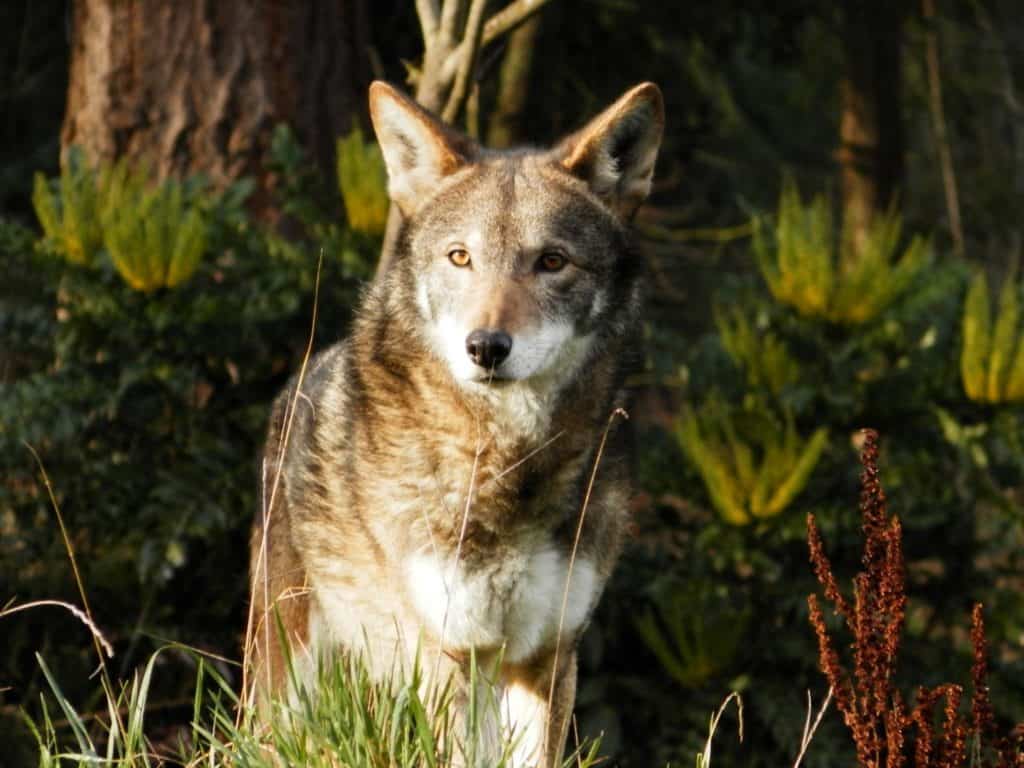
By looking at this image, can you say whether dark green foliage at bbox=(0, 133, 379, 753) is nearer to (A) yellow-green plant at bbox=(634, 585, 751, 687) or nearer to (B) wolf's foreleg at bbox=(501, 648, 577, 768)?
(A) yellow-green plant at bbox=(634, 585, 751, 687)

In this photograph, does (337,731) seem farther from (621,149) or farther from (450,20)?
(450,20)

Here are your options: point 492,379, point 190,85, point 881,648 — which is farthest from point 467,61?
point 881,648

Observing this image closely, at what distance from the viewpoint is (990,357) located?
7.26 m

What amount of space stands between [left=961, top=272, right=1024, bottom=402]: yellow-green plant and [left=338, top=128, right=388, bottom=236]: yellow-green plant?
296 cm

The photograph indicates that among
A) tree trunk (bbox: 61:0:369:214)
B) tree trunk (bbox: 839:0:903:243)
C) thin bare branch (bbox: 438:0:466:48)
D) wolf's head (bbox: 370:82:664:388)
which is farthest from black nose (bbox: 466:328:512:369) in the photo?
tree trunk (bbox: 839:0:903:243)

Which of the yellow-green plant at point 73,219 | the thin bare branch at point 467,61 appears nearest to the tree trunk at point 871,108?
the thin bare branch at point 467,61

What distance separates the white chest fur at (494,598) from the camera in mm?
4223

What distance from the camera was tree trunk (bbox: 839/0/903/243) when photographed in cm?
1095

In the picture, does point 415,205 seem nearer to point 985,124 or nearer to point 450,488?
point 450,488

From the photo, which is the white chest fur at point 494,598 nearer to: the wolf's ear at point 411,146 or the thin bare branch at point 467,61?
the wolf's ear at point 411,146

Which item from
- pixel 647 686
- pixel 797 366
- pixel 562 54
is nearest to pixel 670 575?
pixel 647 686

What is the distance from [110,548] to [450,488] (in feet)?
10.2

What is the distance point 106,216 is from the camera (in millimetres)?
6699

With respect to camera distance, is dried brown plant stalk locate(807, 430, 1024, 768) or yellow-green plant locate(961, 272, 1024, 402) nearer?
dried brown plant stalk locate(807, 430, 1024, 768)
